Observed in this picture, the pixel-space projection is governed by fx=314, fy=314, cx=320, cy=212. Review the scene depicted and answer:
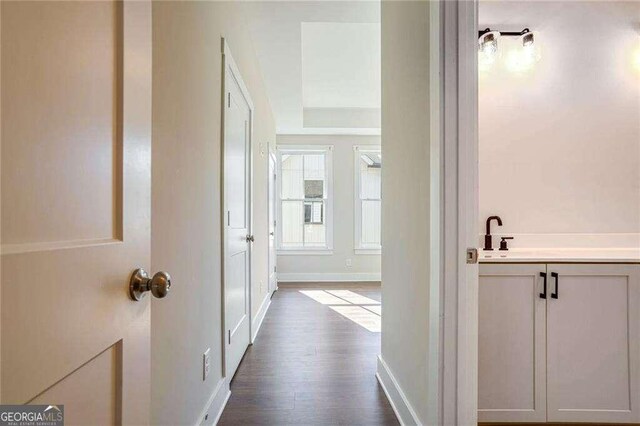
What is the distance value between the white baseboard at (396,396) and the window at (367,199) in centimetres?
352

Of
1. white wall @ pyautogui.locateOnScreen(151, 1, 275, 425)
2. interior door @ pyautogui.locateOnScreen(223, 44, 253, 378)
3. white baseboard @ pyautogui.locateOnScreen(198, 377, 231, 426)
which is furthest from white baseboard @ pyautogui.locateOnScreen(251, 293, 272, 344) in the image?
white wall @ pyautogui.locateOnScreen(151, 1, 275, 425)

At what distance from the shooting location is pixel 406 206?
167 cm

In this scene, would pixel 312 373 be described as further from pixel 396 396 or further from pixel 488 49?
pixel 488 49

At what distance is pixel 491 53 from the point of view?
6.54ft

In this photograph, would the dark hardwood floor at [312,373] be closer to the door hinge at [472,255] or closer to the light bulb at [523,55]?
the door hinge at [472,255]

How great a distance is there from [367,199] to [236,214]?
12.1ft

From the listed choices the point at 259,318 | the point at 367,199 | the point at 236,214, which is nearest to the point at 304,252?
the point at 367,199

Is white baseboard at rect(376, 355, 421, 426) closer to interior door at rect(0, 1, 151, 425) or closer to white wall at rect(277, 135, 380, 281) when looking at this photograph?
interior door at rect(0, 1, 151, 425)

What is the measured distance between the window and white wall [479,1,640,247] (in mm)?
3559

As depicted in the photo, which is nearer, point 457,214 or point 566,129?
point 457,214

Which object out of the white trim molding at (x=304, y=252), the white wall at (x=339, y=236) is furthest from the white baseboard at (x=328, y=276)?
the white trim molding at (x=304, y=252)

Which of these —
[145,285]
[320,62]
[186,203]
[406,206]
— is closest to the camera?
[145,285]

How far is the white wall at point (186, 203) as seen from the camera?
1.11 m

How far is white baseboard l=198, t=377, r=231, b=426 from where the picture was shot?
59.9 inches
